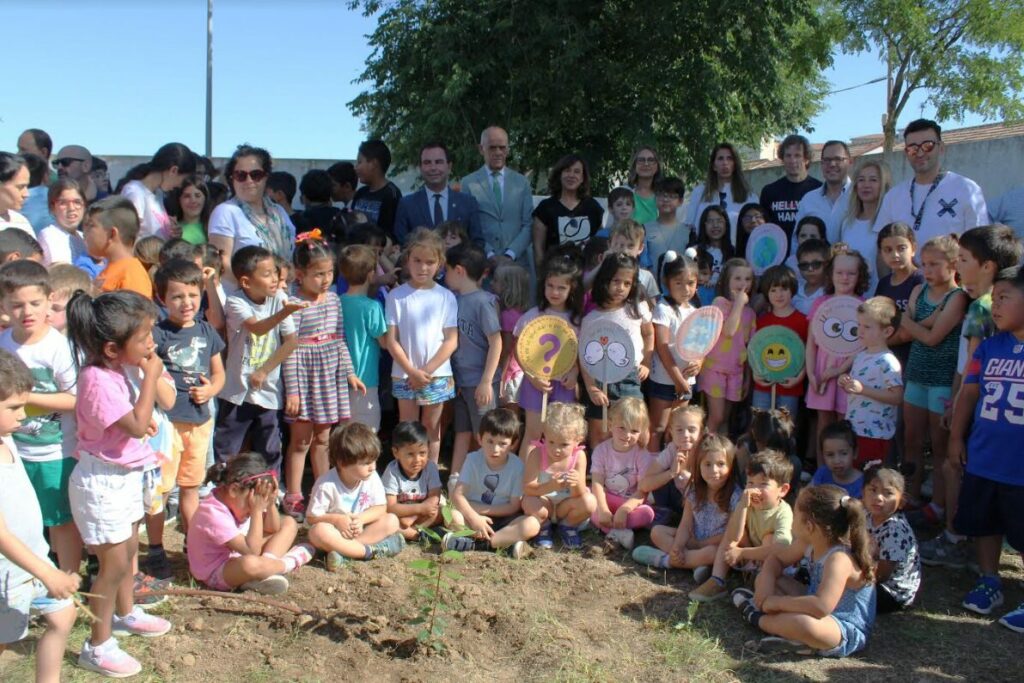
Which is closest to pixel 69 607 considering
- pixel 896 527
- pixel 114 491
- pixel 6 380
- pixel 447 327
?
pixel 114 491

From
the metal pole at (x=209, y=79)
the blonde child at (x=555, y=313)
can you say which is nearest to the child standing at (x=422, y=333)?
the blonde child at (x=555, y=313)

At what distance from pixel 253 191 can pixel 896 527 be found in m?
4.13

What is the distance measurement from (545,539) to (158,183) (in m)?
3.55

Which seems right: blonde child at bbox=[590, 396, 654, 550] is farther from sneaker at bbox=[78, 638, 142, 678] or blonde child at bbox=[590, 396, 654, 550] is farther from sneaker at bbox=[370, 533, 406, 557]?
sneaker at bbox=[78, 638, 142, 678]

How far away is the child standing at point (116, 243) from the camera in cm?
473

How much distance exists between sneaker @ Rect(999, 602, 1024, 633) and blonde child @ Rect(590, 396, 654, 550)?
179 centimetres

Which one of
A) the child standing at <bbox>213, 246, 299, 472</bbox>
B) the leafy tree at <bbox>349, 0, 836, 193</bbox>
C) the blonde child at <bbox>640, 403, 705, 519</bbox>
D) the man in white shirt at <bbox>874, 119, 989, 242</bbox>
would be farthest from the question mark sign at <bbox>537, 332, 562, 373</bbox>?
the leafy tree at <bbox>349, 0, 836, 193</bbox>

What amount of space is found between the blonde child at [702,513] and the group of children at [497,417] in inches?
0.6

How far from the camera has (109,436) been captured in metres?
3.43

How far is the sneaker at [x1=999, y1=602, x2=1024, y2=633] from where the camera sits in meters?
4.09

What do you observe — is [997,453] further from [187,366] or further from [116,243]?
[116,243]

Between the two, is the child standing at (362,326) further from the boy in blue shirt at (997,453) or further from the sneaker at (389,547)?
the boy in blue shirt at (997,453)

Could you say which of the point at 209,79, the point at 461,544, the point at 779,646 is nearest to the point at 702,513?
the point at 779,646

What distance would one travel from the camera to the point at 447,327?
17.9 ft
